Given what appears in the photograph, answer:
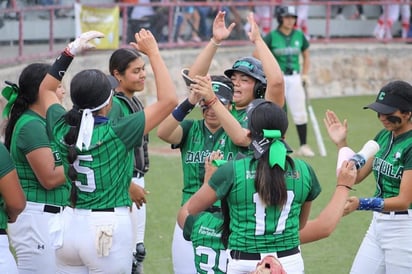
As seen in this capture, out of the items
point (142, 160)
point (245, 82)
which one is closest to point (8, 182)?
point (245, 82)

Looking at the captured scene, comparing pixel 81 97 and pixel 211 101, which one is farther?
pixel 211 101

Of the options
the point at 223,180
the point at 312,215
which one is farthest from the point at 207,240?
the point at 312,215

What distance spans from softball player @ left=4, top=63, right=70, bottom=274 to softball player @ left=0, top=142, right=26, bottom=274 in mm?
686

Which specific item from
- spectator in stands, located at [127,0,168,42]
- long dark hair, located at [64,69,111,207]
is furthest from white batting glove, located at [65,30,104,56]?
spectator in stands, located at [127,0,168,42]

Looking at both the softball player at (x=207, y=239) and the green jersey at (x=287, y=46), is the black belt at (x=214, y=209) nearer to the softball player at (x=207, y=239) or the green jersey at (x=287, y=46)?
the softball player at (x=207, y=239)

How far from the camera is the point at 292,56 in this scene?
631 inches

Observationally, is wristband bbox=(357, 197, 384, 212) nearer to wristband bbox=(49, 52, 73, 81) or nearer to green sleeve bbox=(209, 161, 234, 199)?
green sleeve bbox=(209, 161, 234, 199)

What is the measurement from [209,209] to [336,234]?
4.68m

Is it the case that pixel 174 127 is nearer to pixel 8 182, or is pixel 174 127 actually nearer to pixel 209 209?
pixel 209 209

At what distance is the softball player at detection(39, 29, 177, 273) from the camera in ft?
21.1

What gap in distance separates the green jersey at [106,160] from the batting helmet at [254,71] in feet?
3.63

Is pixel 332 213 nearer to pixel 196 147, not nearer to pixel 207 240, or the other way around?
pixel 207 240

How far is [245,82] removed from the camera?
7305 millimetres

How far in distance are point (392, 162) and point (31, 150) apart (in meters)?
2.62
